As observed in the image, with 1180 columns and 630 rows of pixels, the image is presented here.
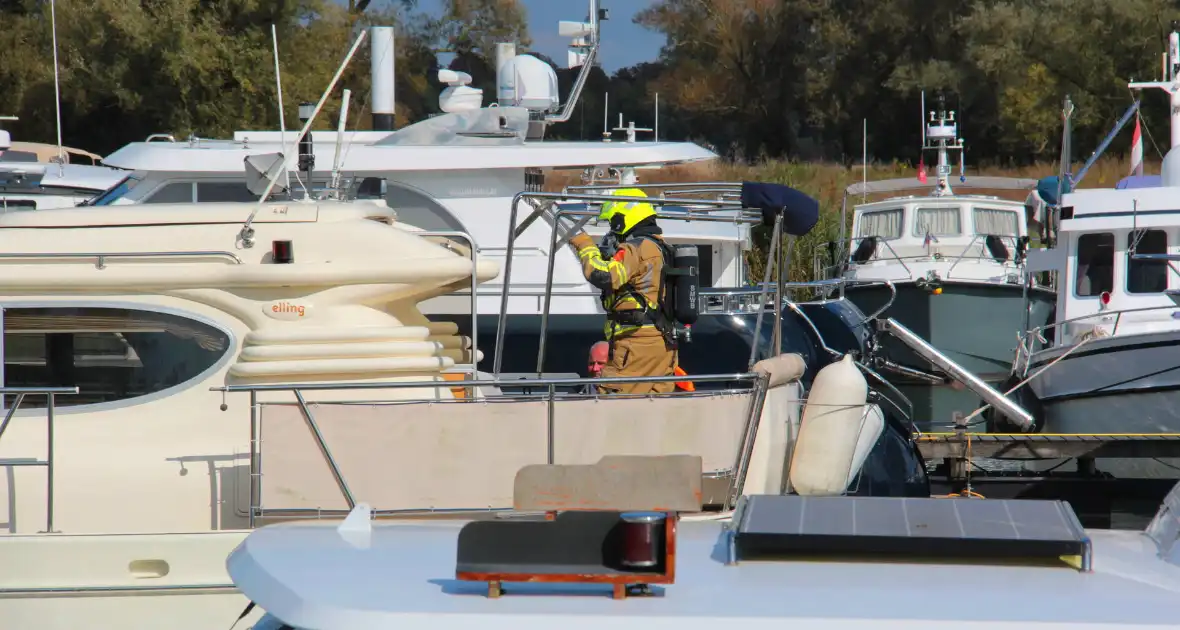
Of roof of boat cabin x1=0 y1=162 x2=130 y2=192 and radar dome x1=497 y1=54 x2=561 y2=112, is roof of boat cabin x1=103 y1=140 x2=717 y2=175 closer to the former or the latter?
radar dome x1=497 y1=54 x2=561 y2=112

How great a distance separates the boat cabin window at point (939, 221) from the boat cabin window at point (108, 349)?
45.3ft

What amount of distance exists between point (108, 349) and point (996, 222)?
1459cm

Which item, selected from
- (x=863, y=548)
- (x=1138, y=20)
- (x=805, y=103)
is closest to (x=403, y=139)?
(x=863, y=548)

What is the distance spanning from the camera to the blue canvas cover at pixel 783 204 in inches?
229

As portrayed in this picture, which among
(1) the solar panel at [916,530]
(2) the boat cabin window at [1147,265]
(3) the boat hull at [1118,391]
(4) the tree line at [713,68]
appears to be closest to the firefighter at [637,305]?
(1) the solar panel at [916,530]

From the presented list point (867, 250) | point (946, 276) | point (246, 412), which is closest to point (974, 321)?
point (946, 276)

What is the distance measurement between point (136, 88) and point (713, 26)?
1907 cm

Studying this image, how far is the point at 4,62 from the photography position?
85.6 feet

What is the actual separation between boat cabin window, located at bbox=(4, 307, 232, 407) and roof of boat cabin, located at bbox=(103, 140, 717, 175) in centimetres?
421

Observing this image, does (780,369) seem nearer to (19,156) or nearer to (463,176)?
(463,176)

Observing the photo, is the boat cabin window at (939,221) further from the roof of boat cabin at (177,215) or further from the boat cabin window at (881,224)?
the roof of boat cabin at (177,215)

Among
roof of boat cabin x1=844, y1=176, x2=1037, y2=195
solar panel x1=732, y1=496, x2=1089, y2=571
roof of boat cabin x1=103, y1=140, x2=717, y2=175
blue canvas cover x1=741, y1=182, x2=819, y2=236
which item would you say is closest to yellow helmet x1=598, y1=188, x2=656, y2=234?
blue canvas cover x1=741, y1=182, x2=819, y2=236

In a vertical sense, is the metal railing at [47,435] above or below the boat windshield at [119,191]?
below

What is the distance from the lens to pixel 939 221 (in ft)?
59.0
